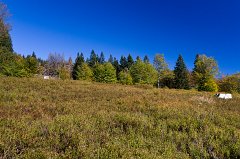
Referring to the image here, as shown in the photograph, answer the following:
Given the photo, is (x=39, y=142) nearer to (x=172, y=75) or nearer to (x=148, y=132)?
(x=148, y=132)

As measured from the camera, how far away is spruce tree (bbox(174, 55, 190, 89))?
212 ft

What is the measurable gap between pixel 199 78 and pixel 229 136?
55.3m

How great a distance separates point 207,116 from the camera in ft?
29.7

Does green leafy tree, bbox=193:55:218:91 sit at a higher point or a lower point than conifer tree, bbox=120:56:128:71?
lower

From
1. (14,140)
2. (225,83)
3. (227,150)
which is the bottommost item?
(227,150)

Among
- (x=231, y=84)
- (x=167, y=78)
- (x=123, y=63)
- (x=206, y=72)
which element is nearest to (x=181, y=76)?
(x=167, y=78)

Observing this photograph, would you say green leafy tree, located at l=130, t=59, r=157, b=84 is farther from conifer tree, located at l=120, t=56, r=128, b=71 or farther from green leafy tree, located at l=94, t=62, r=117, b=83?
conifer tree, located at l=120, t=56, r=128, b=71

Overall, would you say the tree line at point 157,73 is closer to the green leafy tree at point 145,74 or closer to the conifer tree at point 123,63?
the green leafy tree at point 145,74

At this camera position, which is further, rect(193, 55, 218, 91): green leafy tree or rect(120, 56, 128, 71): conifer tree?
rect(120, 56, 128, 71): conifer tree

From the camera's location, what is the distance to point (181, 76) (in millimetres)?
65375

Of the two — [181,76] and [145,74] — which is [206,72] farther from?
[145,74]

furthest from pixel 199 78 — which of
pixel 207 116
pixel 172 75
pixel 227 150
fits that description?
pixel 227 150

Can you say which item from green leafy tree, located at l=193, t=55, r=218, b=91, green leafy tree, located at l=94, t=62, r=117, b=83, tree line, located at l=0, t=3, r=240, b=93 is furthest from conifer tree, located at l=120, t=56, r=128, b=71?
green leafy tree, located at l=193, t=55, r=218, b=91

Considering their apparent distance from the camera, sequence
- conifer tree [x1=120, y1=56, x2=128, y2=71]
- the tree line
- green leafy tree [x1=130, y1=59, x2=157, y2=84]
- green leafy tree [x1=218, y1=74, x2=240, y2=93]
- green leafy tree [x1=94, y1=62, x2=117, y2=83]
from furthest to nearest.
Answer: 1. conifer tree [x1=120, y1=56, x2=128, y2=71]
2. green leafy tree [x1=94, y1=62, x2=117, y2=83]
3. green leafy tree [x1=130, y1=59, x2=157, y2=84]
4. green leafy tree [x1=218, y1=74, x2=240, y2=93]
5. the tree line
